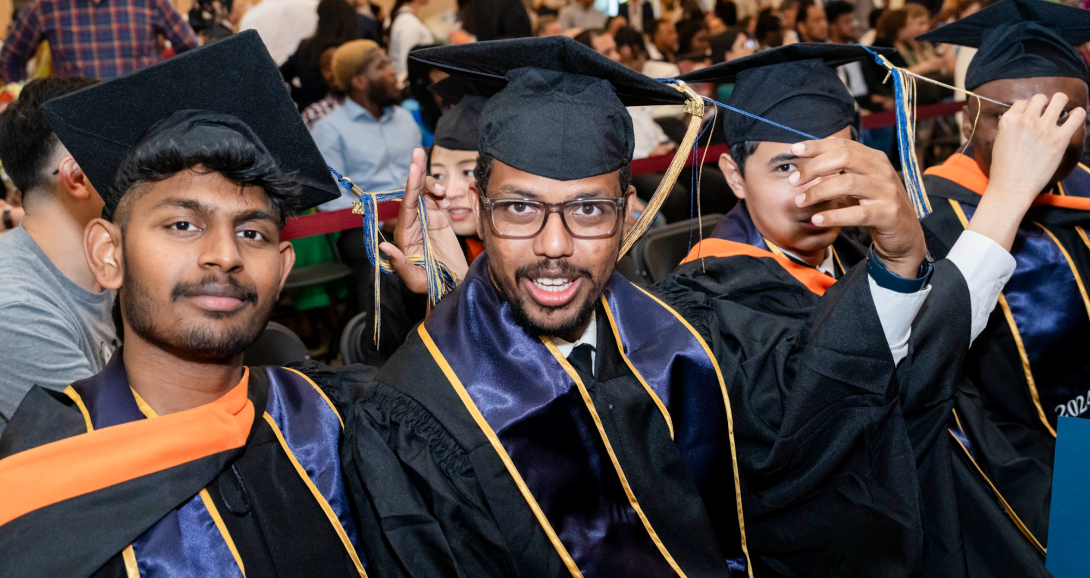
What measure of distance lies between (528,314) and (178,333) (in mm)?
652

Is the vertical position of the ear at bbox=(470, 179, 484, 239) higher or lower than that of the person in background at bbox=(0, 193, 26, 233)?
higher

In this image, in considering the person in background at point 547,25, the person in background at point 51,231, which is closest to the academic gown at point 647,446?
the person in background at point 51,231

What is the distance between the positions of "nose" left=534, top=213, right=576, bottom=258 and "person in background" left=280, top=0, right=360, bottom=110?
166 inches

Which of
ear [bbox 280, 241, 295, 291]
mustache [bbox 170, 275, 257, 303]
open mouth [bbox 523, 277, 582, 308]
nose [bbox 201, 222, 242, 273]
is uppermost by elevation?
nose [bbox 201, 222, 242, 273]

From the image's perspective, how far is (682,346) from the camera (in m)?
1.88

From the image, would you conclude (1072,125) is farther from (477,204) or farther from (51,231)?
(51,231)

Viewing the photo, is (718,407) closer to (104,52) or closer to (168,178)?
(168,178)

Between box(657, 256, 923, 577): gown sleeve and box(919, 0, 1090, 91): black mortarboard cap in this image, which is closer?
box(657, 256, 923, 577): gown sleeve

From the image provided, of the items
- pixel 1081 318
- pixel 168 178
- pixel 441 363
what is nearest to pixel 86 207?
pixel 168 178

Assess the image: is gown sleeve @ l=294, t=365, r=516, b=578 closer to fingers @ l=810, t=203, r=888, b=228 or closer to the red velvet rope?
the red velvet rope

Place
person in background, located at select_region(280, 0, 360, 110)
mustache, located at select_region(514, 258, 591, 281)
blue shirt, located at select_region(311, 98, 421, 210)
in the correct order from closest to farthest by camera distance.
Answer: mustache, located at select_region(514, 258, 591, 281) < blue shirt, located at select_region(311, 98, 421, 210) < person in background, located at select_region(280, 0, 360, 110)

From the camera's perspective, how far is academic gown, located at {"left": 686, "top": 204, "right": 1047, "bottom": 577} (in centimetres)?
187

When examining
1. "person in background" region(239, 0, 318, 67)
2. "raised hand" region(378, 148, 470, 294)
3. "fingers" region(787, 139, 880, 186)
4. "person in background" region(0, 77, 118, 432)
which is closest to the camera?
"fingers" region(787, 139, 880, 186)

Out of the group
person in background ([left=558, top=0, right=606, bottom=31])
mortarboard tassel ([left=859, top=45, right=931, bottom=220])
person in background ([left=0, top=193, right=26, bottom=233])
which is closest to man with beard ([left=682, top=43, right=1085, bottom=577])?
mortarboard tassel ([left=859, top=45, right=931, bottom=220])
